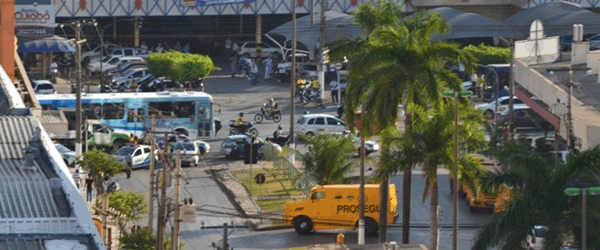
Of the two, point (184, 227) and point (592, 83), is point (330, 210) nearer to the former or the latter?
point (184, 227)

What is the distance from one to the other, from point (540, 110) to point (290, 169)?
438 inches

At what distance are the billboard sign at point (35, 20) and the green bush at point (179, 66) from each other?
6740 mm

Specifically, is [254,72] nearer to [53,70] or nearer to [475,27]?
[53,70]

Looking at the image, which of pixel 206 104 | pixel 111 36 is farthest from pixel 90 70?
pixel 206 104

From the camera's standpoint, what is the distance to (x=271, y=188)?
50.1 metres

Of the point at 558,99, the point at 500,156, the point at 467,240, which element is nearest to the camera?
the point at 500,156

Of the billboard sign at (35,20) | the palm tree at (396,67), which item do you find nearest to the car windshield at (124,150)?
the palm tree at (396,67)

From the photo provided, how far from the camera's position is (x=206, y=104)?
6028 centimetres

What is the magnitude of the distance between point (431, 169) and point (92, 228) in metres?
14.4

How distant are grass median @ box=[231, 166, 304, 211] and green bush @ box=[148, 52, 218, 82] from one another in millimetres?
17084

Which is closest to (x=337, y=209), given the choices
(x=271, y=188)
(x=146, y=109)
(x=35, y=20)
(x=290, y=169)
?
(x=271, y=188)

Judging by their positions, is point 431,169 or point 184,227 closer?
point 431,169

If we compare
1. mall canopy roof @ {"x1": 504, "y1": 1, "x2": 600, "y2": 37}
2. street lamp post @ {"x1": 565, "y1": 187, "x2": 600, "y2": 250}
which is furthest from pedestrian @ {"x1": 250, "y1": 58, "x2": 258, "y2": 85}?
street lamp post @ {"x1": 565, "y1": 187, "x2": 600, "y2": 250}

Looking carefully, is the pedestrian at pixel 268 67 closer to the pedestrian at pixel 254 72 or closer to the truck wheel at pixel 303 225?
the pedestrian at pixel 254 72
